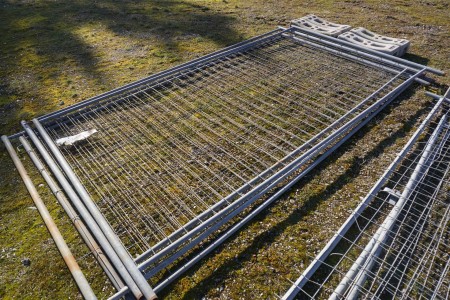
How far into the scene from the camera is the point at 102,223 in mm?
2848

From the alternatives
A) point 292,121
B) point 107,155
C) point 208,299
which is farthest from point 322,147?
point 107,155

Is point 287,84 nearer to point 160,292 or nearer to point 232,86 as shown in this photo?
point 232,86

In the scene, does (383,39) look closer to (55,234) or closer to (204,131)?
(204,131)

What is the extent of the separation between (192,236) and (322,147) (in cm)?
177

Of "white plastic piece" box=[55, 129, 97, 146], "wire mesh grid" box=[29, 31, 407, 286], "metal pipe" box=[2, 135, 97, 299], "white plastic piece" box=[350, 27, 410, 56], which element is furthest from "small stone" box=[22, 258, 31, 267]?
"white plastic piece" box=[350, 27, 410, 56]

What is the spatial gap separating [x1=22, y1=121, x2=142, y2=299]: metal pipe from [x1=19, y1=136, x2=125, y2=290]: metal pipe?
0.20 feet

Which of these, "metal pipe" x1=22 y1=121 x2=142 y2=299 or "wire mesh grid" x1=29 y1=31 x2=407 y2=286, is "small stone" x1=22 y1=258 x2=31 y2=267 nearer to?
"metal pipe" x1=22 y1=121 x2=142 y2=299

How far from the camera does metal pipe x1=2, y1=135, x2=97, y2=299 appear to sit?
248 centimetres

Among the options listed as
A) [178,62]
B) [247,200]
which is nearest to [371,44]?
[178,62]

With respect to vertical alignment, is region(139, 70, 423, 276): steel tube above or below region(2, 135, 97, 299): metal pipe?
above

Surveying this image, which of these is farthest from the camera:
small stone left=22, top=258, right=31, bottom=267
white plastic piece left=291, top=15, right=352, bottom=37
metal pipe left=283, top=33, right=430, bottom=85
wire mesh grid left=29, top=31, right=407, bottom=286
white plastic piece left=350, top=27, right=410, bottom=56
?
white plastic piece left=291, top=15, right=352, bottom=37

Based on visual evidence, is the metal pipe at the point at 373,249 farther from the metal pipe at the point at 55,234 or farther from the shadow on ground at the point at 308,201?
the metal pipe at the point at 55,234

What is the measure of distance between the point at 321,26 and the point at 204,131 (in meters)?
4.22

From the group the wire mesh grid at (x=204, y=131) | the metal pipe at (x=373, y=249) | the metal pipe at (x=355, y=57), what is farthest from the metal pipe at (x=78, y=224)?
the metal pipe at (x=355, y=57)
